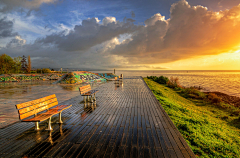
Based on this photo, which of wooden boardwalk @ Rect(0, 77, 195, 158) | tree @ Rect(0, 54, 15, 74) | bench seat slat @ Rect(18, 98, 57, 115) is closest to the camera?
wooden boardwalk @ Rect(0, 77, 195, 158)

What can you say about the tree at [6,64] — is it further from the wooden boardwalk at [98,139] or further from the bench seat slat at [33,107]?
the wooden boardwalk at [98,139]

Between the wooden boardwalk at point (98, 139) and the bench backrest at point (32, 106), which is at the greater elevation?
the bench backrest at point (32, 106)

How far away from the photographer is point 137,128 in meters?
3.79

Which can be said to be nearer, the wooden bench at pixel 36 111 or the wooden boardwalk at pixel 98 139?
the wooden boardwalk at pixel 98 139

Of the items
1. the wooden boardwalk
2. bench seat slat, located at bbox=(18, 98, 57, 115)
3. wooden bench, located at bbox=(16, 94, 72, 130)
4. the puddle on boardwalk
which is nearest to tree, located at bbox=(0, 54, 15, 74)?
the puddle on boardwalk

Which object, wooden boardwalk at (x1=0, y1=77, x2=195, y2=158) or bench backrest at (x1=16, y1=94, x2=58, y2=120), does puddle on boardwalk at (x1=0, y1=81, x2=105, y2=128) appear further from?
bench backrest at (x1=16, y1=94, x2=58, y2=120)

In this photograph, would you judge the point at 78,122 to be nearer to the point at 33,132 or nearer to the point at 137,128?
the point at 33,132

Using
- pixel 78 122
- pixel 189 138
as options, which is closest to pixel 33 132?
pixel 78 122

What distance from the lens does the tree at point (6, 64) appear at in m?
35.7

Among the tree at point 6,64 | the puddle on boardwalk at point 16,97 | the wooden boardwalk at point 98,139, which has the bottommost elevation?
the puddle on boardwalk at point 16,97

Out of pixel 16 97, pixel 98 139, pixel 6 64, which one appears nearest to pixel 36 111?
pixel 98 139

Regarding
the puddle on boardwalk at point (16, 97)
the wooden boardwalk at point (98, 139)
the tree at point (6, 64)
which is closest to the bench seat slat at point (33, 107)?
the wooden boardwalk at point (98, 139)

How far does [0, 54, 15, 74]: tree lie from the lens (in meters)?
35.7

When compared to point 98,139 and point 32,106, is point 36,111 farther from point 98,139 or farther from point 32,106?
point 98,139
